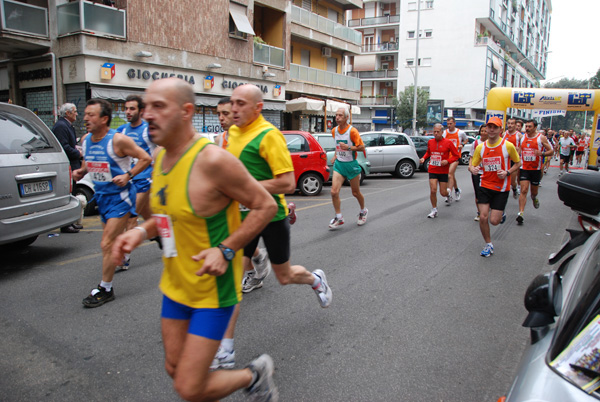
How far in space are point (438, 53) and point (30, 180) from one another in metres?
56.4

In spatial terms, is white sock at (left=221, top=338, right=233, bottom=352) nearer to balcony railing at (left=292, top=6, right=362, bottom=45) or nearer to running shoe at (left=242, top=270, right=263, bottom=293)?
running shoe at (left=242, top=270, right=263, bottom=293)

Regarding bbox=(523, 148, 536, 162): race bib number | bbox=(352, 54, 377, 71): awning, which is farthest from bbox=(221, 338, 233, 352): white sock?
bbox=(352, 54, 377, 71): awning

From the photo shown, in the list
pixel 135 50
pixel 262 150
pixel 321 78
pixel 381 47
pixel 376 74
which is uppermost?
pixel 381 47

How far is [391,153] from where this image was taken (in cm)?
1722

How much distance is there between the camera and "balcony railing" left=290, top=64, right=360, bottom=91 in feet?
86.7

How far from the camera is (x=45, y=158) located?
5.81 metres

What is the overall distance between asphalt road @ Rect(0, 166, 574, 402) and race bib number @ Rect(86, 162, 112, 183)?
117 cm

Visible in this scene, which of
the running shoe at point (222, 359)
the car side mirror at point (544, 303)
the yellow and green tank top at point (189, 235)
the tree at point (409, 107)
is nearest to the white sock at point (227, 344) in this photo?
the running shoe at point (222, 359)

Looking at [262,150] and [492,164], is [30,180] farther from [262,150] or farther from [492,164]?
[492,164]

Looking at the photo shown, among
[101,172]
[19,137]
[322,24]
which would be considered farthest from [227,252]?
[322,24]

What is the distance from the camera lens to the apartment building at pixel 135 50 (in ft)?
49.5

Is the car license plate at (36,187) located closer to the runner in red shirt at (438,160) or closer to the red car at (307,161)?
the runner in red shirt at (438,160)

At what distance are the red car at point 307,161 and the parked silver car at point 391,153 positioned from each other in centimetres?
497

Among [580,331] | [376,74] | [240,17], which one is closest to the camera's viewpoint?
[580,331]
